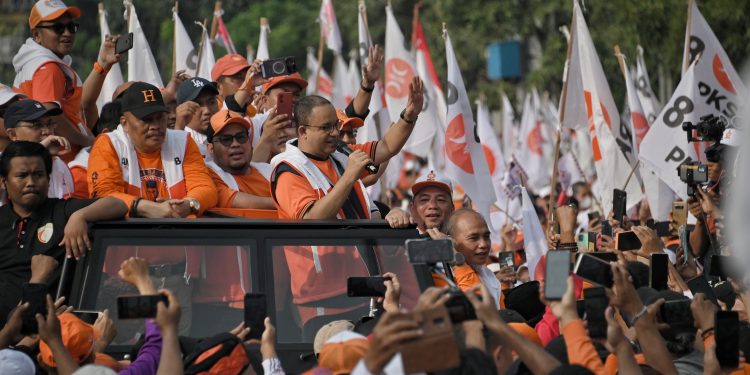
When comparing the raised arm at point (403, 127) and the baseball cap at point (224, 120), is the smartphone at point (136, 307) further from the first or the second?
the raised arm at point (403, 127)

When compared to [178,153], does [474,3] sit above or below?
above

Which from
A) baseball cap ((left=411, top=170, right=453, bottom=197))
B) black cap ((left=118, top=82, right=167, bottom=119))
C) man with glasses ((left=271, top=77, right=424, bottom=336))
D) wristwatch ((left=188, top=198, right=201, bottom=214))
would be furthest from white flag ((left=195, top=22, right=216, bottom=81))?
wristwatch ((left=188, top=198, right=201, bottom=214))

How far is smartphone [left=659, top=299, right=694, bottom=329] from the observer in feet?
19.5

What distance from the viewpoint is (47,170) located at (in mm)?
7129

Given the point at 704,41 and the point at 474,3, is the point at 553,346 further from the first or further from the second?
the point at 474,3

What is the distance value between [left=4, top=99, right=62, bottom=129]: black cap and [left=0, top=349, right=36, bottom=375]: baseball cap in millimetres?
2747

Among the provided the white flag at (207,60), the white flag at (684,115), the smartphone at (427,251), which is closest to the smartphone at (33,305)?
the smartphone at (427,251)

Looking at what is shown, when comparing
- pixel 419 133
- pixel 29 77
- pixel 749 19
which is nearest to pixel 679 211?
pixel 29 77

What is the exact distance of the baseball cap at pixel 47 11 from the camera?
9484mm

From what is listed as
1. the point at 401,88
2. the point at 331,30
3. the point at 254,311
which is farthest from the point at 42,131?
the point at 331,30

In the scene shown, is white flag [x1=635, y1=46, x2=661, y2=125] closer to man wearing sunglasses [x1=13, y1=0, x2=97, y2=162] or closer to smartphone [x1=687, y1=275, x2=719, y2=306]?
man wearing sunglasses [x1=13, y1=0, x2=97, y2=162]

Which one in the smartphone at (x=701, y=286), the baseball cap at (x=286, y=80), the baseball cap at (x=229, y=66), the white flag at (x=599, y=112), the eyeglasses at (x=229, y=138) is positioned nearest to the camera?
the smartphone at (x=701, y=286)

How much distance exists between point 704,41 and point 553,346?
27.8 ft

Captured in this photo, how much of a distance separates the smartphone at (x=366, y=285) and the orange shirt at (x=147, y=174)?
1722mm
